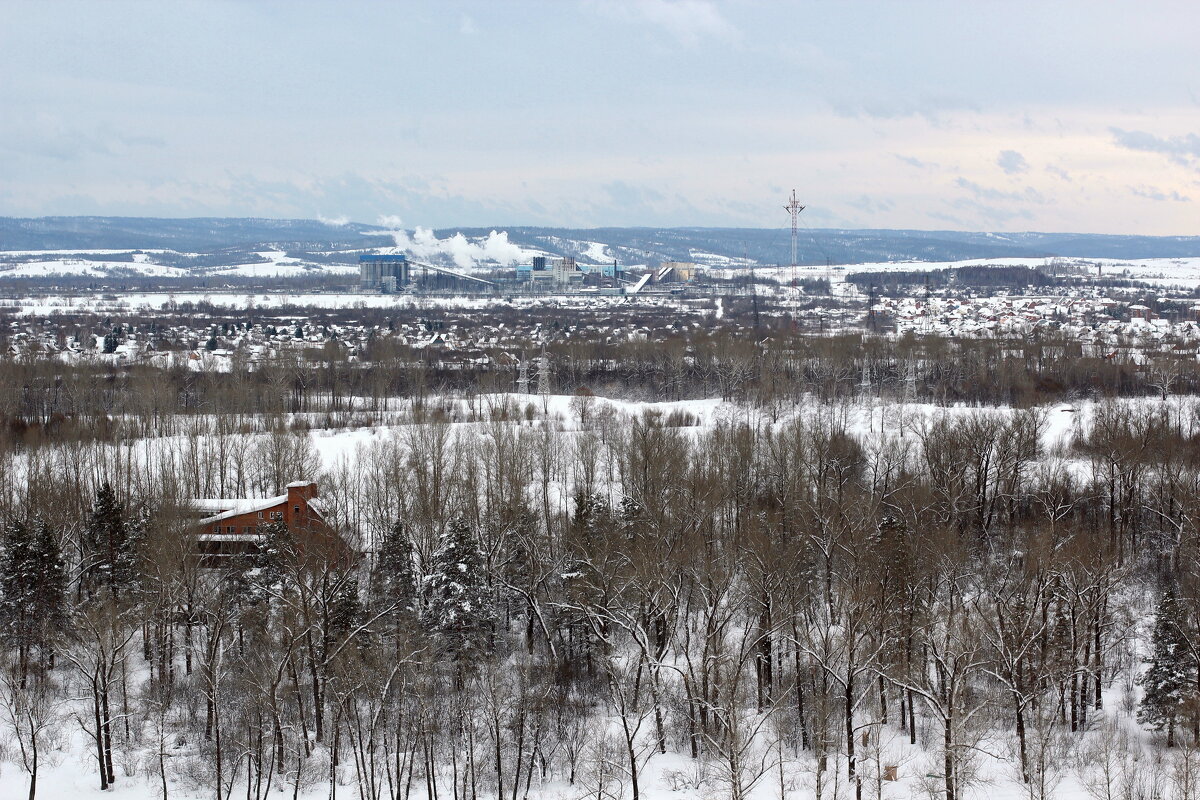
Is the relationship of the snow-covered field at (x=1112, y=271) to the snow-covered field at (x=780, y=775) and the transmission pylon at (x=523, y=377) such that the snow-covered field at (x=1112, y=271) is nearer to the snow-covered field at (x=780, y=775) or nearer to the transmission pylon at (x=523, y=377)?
the transmission pylon at (x=523, y=377)

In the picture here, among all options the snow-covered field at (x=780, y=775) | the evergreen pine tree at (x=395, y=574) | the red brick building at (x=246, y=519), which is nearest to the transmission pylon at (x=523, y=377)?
the red brick building at (x=246, y=519)

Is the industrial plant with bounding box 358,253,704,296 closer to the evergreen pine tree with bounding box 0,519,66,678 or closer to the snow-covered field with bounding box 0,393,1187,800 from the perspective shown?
the evergreen pine tree with bounding box 0,519,66,678

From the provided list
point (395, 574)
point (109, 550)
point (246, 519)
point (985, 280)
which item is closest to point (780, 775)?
point (395, 574)

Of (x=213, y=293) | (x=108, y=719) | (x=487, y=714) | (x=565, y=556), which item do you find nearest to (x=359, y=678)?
(x=487, y=714)

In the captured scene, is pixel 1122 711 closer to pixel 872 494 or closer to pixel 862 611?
pixel 862 611

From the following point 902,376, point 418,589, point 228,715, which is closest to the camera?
point 228,715

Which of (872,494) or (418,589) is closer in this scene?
(418,589)

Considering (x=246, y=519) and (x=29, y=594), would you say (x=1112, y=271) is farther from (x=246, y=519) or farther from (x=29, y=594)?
(x=29, y=594)
